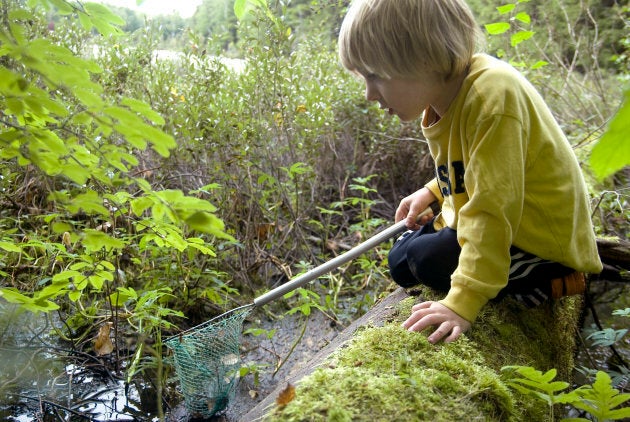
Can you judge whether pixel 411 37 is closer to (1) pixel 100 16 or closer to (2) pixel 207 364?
(1) pixel 100 16

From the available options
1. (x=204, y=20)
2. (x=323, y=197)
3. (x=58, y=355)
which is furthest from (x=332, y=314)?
(x=204, y=20)

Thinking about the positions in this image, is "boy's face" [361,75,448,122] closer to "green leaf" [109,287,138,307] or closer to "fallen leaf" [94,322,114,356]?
"green leaf" [109,287,138,307]

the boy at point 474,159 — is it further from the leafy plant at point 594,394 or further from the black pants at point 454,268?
the leafy plant at point 594,394

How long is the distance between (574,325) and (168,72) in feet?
10.3

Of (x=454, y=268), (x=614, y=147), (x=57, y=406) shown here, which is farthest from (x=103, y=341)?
(x=614, y=147)

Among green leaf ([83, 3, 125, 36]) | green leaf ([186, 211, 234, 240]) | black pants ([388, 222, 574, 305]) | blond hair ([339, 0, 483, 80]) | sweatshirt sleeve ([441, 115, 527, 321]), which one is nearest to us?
green leaf ([186, 211, 234, 240])

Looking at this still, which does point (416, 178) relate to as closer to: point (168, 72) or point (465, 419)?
point (168, 72)

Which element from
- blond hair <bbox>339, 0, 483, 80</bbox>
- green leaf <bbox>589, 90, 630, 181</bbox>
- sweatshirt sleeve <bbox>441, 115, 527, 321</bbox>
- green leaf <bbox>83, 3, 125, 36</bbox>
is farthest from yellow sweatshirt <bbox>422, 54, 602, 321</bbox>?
green leaf <bbox>83, 3, 125, 36</bbox>

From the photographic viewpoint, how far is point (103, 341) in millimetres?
2393

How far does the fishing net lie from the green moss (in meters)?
0.88

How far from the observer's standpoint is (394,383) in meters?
1.20

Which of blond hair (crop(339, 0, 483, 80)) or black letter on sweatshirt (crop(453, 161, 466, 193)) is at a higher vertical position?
blond hair (crop(339, 0, 483, 80))

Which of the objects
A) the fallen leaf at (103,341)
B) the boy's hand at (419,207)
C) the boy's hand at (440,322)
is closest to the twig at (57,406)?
the fallen leaf at (103,341)

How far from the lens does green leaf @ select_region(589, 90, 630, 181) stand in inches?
22.0
